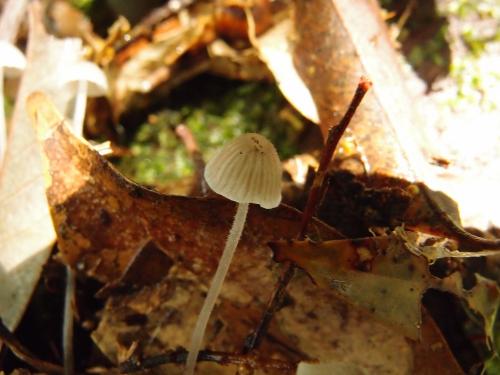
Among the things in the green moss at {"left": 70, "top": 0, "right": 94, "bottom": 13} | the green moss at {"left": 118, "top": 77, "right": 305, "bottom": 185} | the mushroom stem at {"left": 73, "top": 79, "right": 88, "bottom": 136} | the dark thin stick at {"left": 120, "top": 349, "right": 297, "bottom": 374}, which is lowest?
the dark thin stick at {"left": 120, "top": 349, "right": 297, "bottom": 374}

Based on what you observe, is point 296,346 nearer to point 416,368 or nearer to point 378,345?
point 378,345

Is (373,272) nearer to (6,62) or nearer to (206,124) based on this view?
(206,124)

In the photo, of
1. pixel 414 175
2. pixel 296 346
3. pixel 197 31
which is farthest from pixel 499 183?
pixel 197 31

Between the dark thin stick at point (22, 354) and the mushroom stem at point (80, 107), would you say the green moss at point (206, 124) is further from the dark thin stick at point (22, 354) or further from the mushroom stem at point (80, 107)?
the dark thin stick at point (22, 354)

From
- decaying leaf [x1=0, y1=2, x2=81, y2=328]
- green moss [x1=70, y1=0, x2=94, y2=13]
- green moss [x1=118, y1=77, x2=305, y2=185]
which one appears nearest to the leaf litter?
decaying leaf [x1=0, y1=2, x2=81, y2=328]

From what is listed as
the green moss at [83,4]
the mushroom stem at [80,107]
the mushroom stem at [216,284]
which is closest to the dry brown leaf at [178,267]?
the mushroom stem at [216,284]

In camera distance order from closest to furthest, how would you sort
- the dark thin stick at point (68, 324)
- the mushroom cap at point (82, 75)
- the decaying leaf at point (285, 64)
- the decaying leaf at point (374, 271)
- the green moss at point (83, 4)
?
the decaying leaf at point (374, 271) < the dark thin stick at point (68, 324) < the decaying leaf at point (285, 64) < the mushroom cap at point (82, 75) < the green moss at point (83, 4)

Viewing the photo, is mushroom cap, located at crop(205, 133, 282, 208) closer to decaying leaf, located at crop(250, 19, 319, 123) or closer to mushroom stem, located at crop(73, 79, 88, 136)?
decaying leaf, located at crop(250, 19, 319, 123)
